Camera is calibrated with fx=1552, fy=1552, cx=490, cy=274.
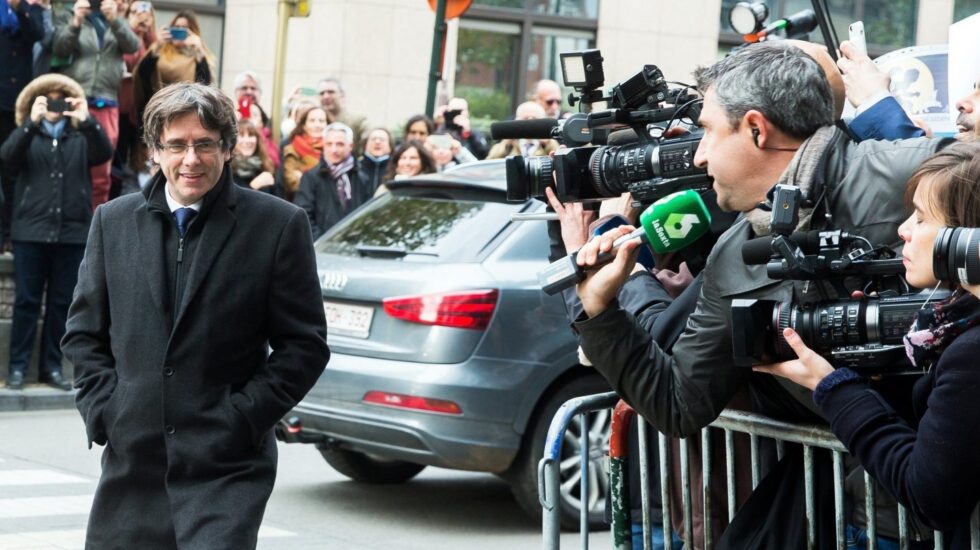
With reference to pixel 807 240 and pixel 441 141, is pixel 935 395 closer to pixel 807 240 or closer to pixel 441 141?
pixel 807 240

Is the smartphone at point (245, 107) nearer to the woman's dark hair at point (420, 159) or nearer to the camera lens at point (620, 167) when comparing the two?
the woman's dark hair at point (420, 159)

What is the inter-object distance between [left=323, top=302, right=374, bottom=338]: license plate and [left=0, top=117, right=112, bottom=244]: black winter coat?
4.08 metres

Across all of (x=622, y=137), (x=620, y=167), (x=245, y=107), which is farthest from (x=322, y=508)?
(x=245, y=107)

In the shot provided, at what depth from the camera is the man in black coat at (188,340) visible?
4.30 m

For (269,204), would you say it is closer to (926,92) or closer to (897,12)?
(926,92)

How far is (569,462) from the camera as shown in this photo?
8156 mm

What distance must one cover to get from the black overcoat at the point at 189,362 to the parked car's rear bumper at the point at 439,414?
10.3ft

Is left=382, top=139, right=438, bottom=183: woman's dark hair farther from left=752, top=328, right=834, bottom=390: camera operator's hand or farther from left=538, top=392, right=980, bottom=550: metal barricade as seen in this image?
left=752, top=328, right=834, bottom=390: camera operator's hand

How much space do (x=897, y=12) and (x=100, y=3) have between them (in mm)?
14885

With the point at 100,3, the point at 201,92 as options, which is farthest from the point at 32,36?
the point at 201,92

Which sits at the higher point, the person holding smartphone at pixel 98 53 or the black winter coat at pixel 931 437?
the person holding smartphone at pixel 98 53

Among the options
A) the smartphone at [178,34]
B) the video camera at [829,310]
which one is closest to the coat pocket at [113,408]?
the video camera at [829,310]

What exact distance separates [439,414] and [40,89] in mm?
5178

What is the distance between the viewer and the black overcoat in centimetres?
430
